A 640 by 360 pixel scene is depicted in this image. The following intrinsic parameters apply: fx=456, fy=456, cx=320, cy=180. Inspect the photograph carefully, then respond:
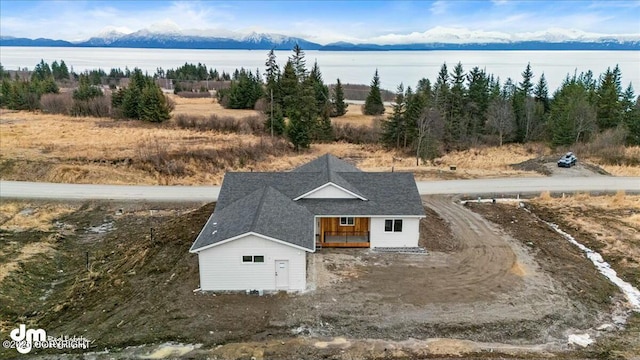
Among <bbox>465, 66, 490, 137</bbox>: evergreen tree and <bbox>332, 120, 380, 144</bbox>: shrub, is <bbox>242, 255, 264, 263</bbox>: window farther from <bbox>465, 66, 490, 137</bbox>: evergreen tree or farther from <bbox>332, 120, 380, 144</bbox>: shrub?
<bbox>465, 66, 490, 137</bbox>: evergreen tree

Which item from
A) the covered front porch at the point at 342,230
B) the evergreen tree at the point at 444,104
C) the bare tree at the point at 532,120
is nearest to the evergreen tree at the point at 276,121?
the evergreen tree at the point at 444,104

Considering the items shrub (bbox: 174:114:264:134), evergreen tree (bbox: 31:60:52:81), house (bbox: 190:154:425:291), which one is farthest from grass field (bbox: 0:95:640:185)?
evergreen tree (bbox: 31:60:52:81)

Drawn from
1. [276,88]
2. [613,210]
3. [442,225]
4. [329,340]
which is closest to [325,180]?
[442,225]

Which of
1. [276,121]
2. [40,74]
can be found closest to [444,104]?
[276,121]

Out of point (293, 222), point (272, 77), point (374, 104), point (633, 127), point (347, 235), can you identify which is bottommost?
point (347, 235)

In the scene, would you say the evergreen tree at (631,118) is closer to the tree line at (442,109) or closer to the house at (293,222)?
the tree line at (442,109)

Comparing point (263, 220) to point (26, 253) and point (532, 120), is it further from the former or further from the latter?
point (532, 120)
